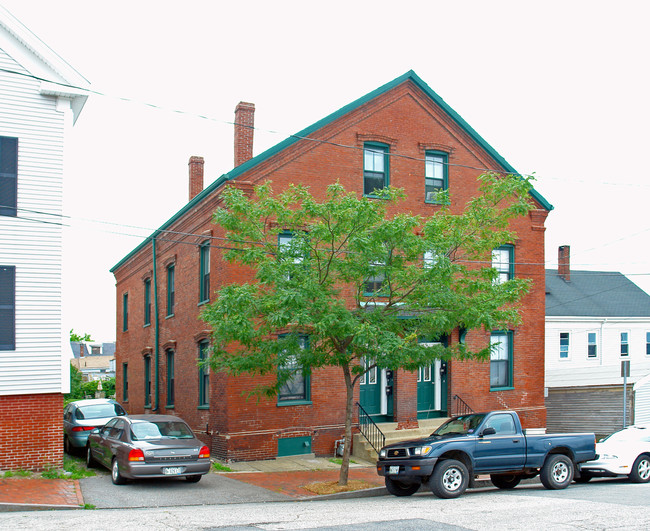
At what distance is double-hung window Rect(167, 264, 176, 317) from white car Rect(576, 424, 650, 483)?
1456 centimetres

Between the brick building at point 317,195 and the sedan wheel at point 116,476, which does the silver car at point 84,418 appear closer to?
the brick building at point 317,195

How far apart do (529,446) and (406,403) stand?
23.5ft

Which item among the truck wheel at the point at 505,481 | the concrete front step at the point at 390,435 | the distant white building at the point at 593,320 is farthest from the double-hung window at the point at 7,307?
the distant white building at the point at 593,320

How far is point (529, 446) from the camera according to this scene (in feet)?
50.3

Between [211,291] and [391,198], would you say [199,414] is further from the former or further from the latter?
[391,198]

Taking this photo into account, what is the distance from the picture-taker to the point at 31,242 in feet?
53.5

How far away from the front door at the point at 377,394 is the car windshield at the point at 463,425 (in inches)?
247

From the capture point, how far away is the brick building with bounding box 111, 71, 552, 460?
20.4 m

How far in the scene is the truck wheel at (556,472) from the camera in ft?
50.9

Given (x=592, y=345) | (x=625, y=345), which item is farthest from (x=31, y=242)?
(x=625, y=345)

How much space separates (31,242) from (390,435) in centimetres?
1106

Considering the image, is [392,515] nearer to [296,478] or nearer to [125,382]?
[296,478]

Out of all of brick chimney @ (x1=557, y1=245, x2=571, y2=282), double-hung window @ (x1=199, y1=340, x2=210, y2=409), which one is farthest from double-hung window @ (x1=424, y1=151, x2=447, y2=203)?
brick chimney @ (x1=557, y1=245, x2=571, y2=282)

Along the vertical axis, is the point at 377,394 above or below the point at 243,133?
below
